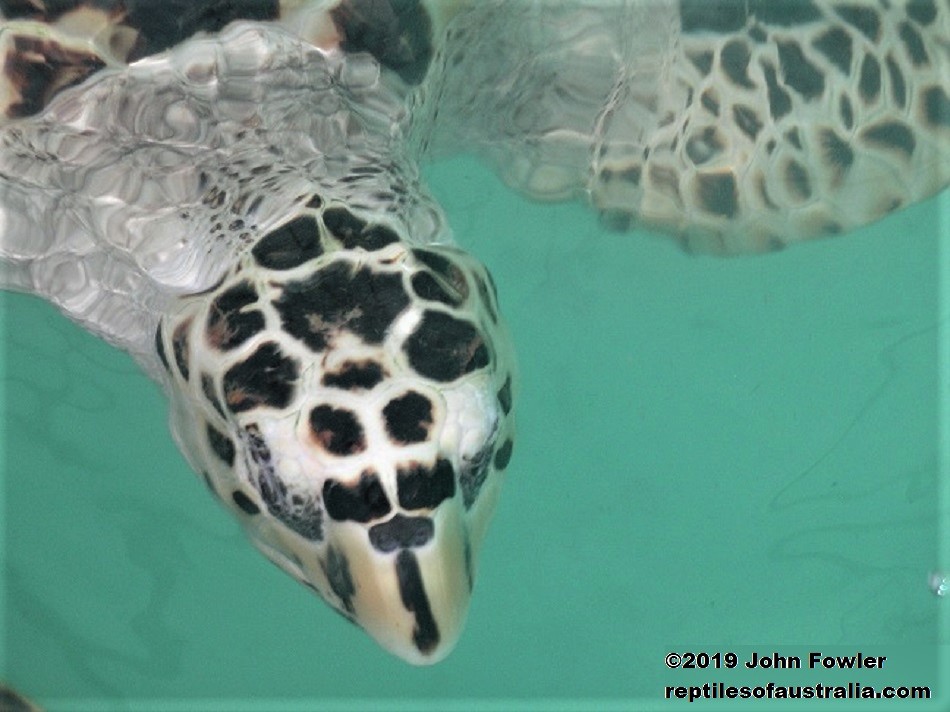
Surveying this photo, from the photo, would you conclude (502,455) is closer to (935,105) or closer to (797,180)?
(797,180)

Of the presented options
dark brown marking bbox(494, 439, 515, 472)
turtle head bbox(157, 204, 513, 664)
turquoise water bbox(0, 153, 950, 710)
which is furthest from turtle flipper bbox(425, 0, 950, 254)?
dark brown marking bbox(494, 439, 515, 472)

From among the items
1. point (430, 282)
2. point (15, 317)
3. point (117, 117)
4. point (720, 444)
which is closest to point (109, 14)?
point (117, 117)

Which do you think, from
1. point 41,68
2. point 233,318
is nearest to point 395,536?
point 233,318

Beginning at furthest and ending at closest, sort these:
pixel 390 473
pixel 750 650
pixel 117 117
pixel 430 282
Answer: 1. pixel 750 650
2. pixel 117 117
3. pixel 430 282
4. pixel 390 473

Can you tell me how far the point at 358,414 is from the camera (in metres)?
1.52

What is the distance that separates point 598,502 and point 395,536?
1.70 m

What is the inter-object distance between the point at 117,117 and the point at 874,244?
→ 2.14 m

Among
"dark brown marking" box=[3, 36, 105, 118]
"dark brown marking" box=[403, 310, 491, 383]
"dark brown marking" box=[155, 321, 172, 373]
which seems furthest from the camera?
"dark brown marking" box=[3, 36, 105, 118]

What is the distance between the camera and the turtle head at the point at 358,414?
149 cm

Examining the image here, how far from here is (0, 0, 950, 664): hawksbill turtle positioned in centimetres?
154

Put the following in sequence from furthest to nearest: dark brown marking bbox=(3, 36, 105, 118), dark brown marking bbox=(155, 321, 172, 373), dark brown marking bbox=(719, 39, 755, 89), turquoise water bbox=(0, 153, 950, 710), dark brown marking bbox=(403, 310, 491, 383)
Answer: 1. turquoise water bbox=(0, 153, 950, 710)
2. dark brown marking bbox=(719, 39, 755, 89)
3. dark brown marking bbox=(3, 36, 105, 118)
4. dark brown marking bbox=(155, 321, 172, 373)
5. dark brown marking bbox=(403, 310, 491, 383)

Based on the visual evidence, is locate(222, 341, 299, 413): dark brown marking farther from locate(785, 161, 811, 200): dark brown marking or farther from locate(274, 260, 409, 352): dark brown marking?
locate(785, 161, 811, 200): dark brown marking

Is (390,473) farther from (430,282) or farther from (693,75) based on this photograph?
(693,75)

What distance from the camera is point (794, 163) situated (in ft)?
8.29
